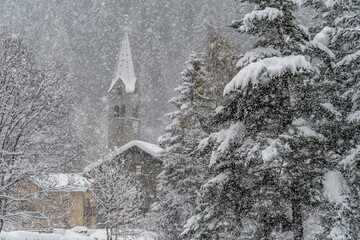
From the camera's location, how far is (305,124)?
9266 mm

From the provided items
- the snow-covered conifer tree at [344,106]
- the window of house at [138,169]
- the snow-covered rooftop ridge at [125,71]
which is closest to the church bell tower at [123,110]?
the snow-covered rooftop ridge at [125,71]

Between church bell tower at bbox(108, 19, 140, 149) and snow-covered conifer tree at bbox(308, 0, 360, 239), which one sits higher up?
church bell tower at bbox(108, 19, 140, 149)

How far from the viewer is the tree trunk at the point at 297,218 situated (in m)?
9.27

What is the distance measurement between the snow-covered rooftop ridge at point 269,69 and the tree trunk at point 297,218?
2.99 m

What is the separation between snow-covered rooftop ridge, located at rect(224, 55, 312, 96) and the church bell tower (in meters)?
37.3

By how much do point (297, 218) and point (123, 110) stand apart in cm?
3871

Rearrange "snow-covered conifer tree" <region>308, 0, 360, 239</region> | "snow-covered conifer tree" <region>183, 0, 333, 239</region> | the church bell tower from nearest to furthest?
"snow-covered conifer tree" <region>308, 0, 360, 239</region> → "snow-covered conifer tree" <region>183, 0, 333, 239</region> → the church bell tower

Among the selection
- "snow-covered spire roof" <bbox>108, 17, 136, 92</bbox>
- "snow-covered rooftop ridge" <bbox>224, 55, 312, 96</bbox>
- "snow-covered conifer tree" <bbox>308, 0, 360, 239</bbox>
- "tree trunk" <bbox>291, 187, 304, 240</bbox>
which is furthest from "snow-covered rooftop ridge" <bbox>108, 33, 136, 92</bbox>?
"snow-covered rooftop ridge" <bbox>224, 55, 312, 96</bbox>

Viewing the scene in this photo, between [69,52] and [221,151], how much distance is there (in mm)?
57321

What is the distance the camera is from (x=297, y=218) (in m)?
9.32

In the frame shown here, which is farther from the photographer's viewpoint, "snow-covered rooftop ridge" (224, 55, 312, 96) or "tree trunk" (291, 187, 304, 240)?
"tree trunk" (291, 187, 304, 240)

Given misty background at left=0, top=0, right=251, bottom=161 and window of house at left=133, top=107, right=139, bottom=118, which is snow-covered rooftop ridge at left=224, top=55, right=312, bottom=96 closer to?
window of house at left=133, top=107, right=139, bottom=118

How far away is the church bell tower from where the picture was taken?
45.4 m

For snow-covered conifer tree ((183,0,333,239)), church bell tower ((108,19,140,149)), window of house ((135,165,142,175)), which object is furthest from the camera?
church bell tower ((108,19,140,149))
